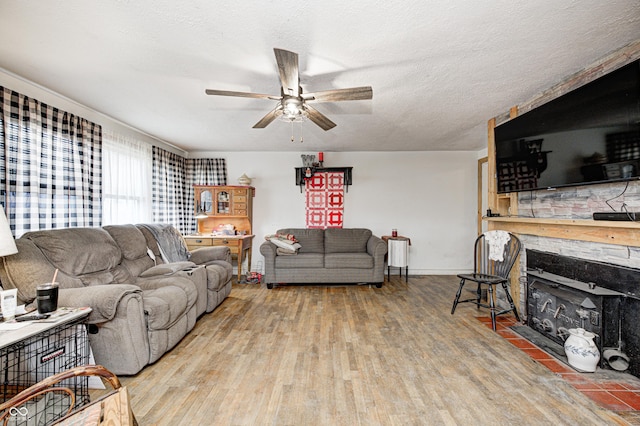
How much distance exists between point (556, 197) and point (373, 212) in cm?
296

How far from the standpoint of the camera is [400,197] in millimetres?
5375

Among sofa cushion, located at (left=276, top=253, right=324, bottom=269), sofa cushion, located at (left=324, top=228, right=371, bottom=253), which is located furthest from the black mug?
sofa cushion, located at (left=324, top=228, right=371, bottom=253)

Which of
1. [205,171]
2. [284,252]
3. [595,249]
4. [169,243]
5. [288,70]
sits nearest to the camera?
[288,70]

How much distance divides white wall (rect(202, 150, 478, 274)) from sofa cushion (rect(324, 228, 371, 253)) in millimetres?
377

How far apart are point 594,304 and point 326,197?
3896mm

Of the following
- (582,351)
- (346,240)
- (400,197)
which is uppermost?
(400,197)

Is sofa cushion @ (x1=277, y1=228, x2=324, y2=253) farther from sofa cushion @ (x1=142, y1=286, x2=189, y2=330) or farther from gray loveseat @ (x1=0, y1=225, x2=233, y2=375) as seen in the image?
sofa cushion @ (x1=142, y1=286, x2=189, y2=330)

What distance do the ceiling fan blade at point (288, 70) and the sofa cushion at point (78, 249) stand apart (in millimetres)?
2204

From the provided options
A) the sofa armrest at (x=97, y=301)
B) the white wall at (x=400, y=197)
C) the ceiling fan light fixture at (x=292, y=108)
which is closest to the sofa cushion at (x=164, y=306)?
the sofa armrest at (x=97, y=301)

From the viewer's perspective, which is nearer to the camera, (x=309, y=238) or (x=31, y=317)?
(x=31, y=317)

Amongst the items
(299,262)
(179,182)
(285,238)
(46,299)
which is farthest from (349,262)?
(46,299)

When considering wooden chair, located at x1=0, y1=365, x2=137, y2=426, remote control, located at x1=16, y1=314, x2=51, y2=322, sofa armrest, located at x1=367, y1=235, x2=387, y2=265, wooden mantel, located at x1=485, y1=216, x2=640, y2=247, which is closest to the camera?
wooden chair, located at x1=0, y1=365, x2=137, y2=426

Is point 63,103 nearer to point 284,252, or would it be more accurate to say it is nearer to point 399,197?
point 284,252

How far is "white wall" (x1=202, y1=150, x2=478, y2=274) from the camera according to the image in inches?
210
